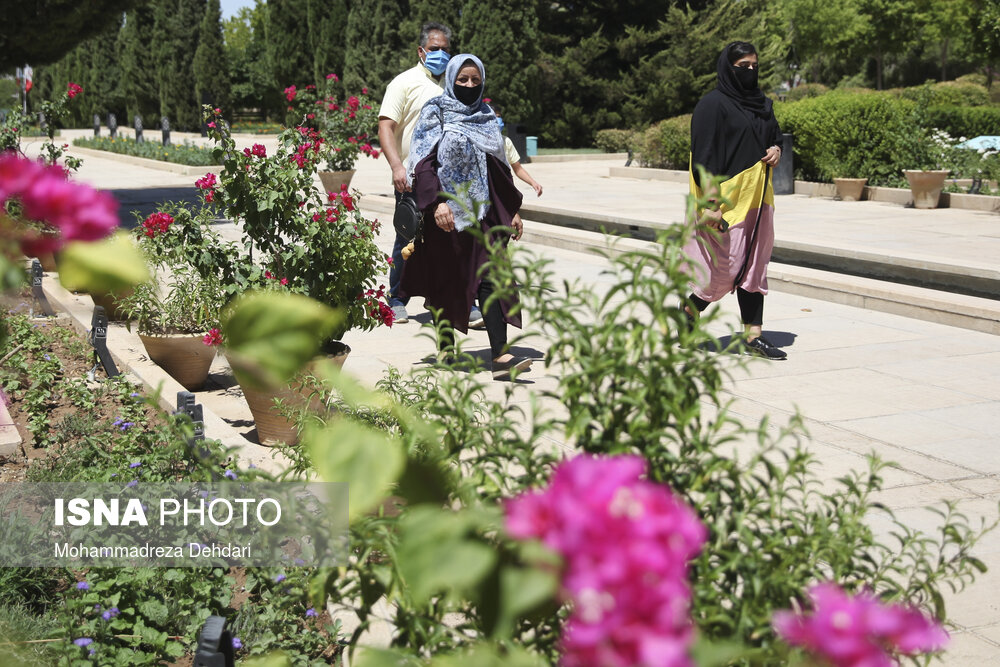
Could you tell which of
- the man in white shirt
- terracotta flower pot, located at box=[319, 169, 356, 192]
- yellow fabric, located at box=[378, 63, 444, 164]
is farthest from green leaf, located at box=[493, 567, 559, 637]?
terracotta flower pot, located at box=[319, 169, 356, 192]

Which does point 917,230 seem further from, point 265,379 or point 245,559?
point 265,379

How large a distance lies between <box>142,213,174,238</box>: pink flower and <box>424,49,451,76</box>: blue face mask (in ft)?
8.09

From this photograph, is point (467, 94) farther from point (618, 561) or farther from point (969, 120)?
point (969, 120)

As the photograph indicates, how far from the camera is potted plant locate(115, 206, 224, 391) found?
5.47 m

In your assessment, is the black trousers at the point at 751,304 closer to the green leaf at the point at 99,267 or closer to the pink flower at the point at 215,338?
the pink flower at the point at 215,338

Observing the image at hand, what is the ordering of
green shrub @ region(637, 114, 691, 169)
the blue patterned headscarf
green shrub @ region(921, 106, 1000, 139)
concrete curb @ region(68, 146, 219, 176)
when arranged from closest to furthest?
the blue patterned headscarf → green shrub @ region(921, 106, 1000, 139) → green shrub @ region(637, 114, 691, 169) → concrete curb @ region(68, 146, 219, 176)

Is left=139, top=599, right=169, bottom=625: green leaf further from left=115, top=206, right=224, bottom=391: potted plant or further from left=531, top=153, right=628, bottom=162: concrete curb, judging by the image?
left=531, top=153, right=628, bottom=162: concrete curb

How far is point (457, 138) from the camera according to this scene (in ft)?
19.1

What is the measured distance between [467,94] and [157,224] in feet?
6.17

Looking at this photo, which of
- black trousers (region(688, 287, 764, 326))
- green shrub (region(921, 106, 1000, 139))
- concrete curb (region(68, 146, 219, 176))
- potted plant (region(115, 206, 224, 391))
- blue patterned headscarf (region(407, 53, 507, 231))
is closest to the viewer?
potted plant (region(115, 206, 224, 391))

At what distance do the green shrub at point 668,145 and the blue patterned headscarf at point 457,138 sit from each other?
47.6 feet

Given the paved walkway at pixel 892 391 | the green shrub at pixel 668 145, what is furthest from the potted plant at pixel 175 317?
the green shrub at pixel 668 145

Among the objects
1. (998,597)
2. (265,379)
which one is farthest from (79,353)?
(265,379)

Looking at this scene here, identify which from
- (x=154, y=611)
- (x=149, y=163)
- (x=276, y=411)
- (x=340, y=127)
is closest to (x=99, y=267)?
(x=154, y=611)
